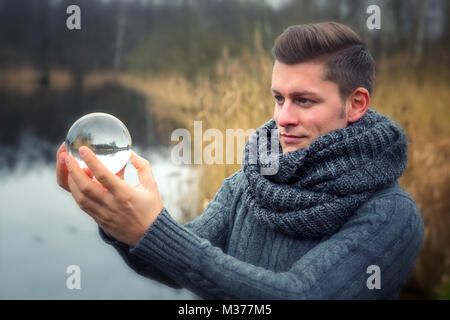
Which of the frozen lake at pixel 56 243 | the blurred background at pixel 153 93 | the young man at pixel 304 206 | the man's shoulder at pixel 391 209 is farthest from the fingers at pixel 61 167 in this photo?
the frozen lake at pixel 56 243

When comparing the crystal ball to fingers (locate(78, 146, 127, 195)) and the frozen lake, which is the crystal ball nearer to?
Result: fingers (locate(78, 146, 127, 195))

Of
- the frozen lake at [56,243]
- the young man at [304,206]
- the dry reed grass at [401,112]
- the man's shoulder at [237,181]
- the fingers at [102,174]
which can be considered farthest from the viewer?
the frozen lake at [56,243]

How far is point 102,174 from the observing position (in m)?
1.24

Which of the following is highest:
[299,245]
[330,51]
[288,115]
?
[330,51]

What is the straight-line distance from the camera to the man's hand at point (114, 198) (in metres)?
1.26

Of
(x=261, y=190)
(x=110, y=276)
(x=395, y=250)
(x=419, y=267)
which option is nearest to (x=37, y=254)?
(x=110, y=276)

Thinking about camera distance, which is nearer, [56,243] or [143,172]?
[143,172]

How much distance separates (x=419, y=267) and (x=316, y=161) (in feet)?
10.3

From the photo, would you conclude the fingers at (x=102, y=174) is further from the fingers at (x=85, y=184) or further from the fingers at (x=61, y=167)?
the fingers at (x=61, y=167)

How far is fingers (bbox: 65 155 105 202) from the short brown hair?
0.70 meters

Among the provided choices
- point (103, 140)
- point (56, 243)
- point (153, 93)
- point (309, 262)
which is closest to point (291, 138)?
point (309, 262)

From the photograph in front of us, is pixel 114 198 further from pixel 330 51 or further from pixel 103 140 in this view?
pixel 330 51

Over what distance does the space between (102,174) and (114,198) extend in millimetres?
72

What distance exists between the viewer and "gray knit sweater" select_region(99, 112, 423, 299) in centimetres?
135
